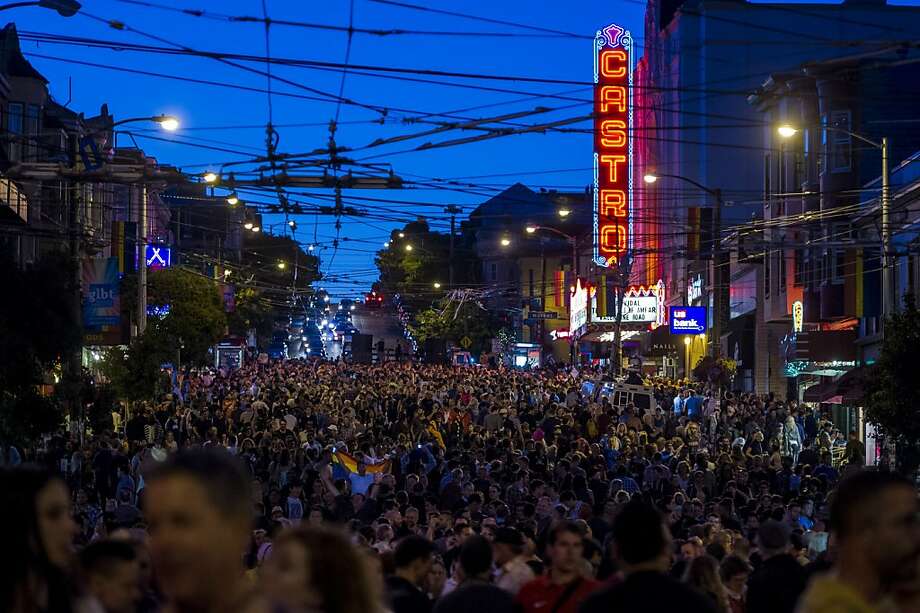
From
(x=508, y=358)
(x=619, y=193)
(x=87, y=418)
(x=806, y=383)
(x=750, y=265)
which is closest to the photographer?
(x=87, y=418)

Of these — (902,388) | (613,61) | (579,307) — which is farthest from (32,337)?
(579,307)

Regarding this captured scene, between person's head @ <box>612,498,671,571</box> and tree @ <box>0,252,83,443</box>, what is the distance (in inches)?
710

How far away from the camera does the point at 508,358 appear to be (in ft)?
327

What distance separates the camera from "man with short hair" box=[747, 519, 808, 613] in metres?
8.20

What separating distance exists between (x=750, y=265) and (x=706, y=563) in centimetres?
4744

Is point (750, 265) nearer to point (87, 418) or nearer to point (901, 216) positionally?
point (901, 216)

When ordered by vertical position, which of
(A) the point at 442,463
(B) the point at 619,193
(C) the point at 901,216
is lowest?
(A) the point at 442,463

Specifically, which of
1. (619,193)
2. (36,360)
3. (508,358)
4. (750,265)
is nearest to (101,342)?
(36,360)

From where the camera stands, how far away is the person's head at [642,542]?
5.81 m

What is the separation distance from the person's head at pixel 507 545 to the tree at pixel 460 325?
9139 cm

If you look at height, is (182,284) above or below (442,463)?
above

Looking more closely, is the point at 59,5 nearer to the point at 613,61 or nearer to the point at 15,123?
the point at 15,123

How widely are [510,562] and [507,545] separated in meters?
0.29

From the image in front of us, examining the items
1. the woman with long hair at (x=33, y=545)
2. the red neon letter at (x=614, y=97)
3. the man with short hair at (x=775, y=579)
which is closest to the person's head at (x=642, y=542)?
the woman with long hair at (x=33, y=545)
